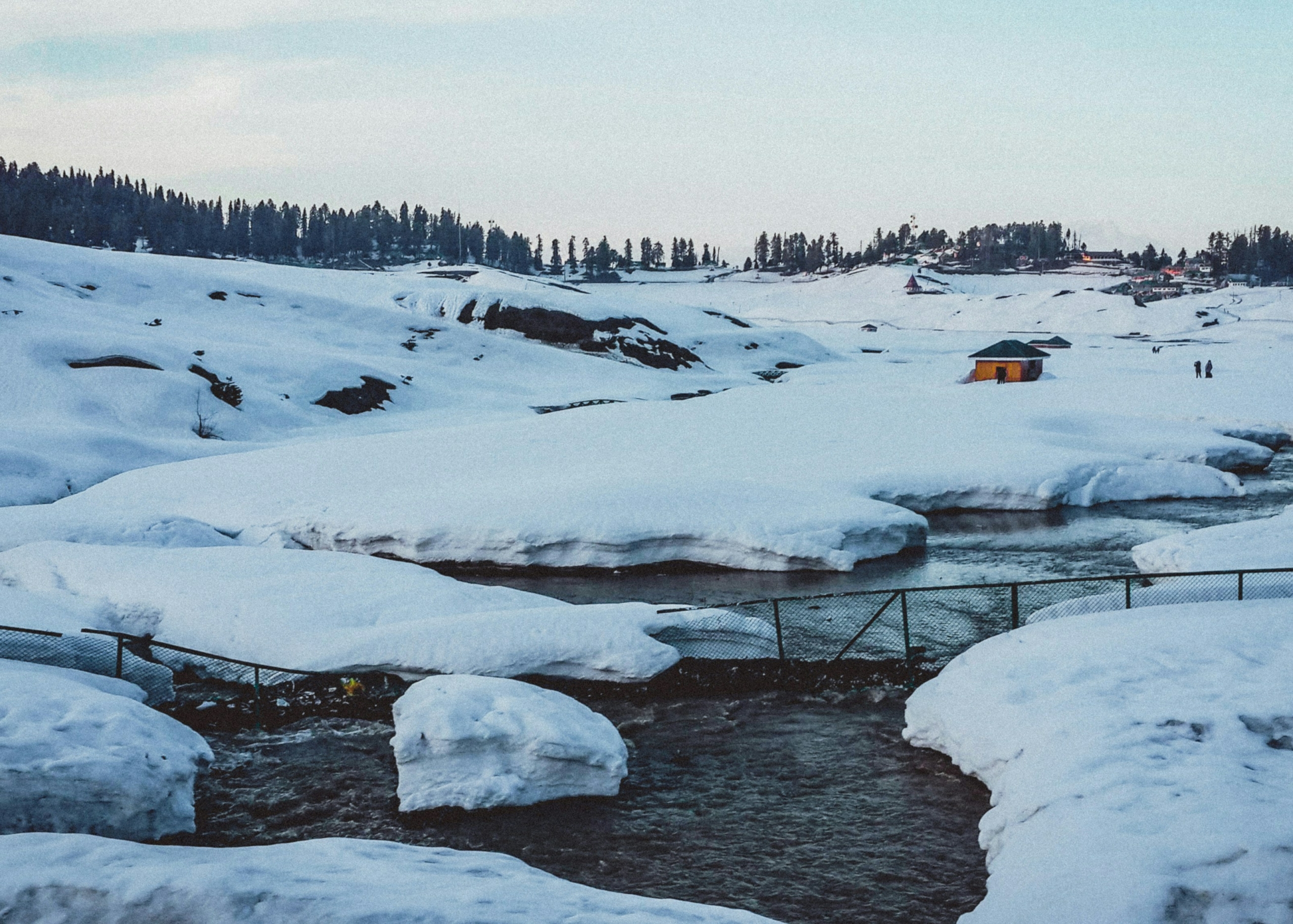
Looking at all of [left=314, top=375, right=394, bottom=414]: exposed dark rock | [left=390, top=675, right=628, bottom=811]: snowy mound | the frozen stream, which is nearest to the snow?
the frozen stream

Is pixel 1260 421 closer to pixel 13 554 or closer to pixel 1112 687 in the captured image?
pixel 1112 687

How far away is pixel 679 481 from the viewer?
2811cm

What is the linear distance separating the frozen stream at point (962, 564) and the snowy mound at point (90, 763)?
437 inches

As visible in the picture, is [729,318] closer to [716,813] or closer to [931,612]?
[931,612]

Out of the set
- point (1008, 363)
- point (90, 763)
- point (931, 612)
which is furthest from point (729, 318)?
point (90, 763)

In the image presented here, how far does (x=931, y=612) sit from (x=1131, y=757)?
29.1ft

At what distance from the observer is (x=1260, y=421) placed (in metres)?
45.3

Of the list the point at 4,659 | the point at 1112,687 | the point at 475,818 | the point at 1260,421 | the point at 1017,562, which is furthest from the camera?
the point at 1260,421

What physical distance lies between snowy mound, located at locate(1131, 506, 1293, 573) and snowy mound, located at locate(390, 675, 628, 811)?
14.1 metres

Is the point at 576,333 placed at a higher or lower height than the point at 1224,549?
higher

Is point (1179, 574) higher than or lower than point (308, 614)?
higher

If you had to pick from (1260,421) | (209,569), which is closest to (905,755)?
(209,569)

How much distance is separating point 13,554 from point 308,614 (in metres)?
8.07

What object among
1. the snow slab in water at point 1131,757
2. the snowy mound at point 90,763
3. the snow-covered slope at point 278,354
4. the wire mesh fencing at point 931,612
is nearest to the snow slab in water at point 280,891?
the snowy mound at point 90,763
